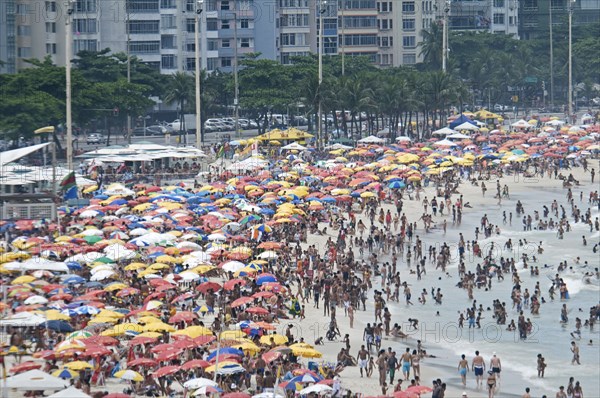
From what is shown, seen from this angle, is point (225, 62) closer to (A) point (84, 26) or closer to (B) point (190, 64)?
(B) point (190, 64)

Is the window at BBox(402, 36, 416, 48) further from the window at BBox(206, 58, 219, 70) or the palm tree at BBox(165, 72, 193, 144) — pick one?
the palm tree at BBox(165, 72, 193, 144)

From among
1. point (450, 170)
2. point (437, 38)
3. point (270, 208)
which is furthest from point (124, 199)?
point (437, 38)

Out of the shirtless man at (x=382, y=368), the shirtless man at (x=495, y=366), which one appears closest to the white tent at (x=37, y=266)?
the shirtless man at (x=382, y=368)

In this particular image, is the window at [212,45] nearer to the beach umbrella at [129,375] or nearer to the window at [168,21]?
the window at [168,21]

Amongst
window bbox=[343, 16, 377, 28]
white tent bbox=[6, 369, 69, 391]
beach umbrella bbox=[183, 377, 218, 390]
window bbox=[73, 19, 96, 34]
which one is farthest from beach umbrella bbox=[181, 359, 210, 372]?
window bbox=[343, 16, 377, 28]

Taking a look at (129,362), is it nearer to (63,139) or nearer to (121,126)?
(63,139)

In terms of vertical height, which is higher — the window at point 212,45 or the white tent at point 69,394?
the window at point 212,45
